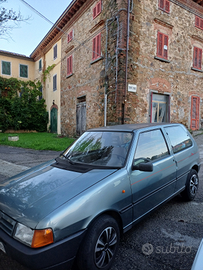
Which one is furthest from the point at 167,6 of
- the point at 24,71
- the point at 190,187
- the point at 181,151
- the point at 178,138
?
the point at 24,71

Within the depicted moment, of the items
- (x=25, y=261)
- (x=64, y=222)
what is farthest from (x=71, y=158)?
(x=25, y=261)

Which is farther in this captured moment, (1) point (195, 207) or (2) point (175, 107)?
(2) point (175, 107)

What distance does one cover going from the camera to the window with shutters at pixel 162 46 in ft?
34.8

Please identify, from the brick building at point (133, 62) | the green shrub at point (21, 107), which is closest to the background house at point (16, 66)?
the green shrub at point (21, 107)

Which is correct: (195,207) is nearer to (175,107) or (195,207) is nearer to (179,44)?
(175,107)

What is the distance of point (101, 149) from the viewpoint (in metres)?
2.76

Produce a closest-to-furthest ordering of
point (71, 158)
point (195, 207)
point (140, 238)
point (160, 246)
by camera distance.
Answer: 1. point (160, 246)
2. point (140, 238)
3. point (71, 158)
4. point (195, 207)

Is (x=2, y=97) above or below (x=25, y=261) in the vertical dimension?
above

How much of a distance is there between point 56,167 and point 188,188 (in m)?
2.43

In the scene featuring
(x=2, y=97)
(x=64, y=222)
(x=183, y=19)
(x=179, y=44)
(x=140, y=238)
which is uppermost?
(x=183, y=19)

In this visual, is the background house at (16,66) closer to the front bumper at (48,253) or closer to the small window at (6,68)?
the small window at (6,68)

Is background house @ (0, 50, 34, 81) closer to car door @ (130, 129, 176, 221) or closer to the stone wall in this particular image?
the stone wall

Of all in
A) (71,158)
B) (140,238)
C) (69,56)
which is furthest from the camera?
(69,56)

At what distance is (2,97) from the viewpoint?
17.0 metres
